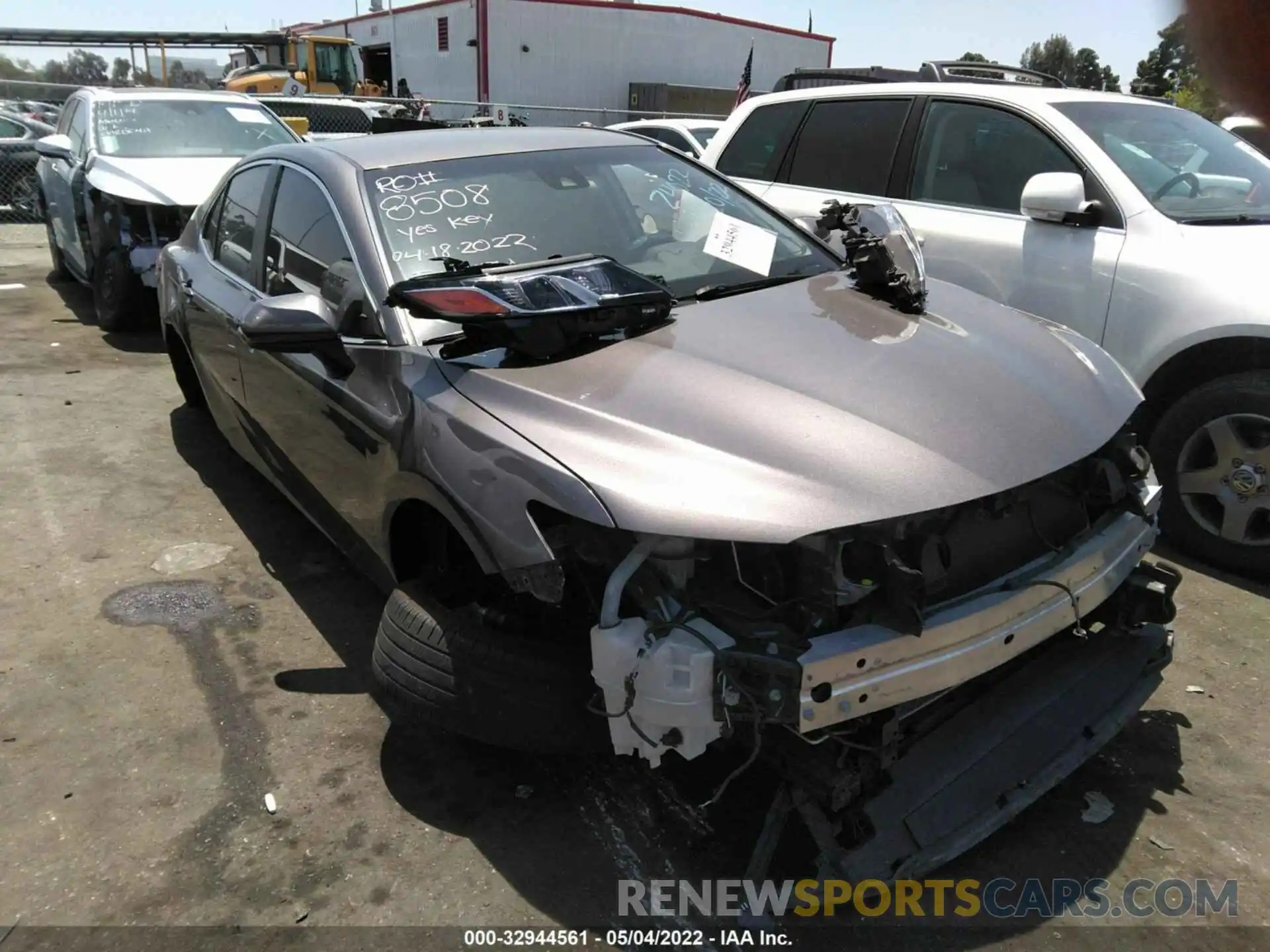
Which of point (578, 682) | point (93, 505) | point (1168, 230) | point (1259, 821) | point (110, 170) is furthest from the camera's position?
point (110, 170)

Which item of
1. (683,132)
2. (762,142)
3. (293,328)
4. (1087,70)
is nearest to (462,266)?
(293,328)

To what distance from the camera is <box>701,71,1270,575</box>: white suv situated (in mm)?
3760

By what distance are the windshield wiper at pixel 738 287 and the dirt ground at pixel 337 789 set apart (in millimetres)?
1472

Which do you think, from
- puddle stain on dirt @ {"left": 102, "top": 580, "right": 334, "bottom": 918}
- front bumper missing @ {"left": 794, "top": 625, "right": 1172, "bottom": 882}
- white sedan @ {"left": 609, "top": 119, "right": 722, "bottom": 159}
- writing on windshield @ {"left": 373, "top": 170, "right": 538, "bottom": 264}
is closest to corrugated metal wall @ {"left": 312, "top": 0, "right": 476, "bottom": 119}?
white sedan @ {"left": 609, "top": 119, "right": 722, "bottom": 159}

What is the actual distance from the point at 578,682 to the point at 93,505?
11.1 feet

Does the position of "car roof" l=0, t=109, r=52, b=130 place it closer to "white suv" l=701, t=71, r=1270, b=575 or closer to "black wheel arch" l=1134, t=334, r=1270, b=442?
"white suv" l=701, t=71, r=1270, b=575

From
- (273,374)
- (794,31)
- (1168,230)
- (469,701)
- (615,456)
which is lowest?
(469,701)

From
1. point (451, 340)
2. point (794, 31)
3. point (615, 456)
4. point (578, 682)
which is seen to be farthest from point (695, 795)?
point (794, 31)

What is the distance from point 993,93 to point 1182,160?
3.06ft

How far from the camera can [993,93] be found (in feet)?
15.5

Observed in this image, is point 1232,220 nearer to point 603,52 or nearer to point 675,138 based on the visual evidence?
point 675,138

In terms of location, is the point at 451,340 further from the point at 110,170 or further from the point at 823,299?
the point at 110,170

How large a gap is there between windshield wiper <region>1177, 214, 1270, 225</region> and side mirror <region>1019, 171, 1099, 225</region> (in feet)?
1.26

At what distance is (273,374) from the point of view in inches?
139
